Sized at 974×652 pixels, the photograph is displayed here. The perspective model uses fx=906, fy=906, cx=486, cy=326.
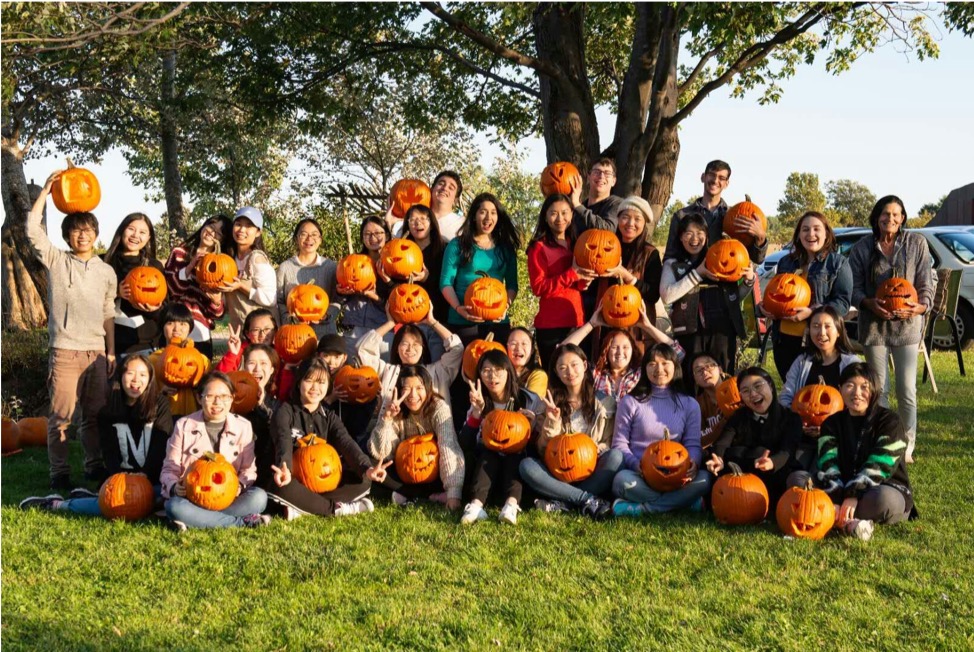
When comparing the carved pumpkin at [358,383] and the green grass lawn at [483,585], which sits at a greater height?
the carved pumpkin at [358,383]

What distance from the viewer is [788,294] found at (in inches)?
276

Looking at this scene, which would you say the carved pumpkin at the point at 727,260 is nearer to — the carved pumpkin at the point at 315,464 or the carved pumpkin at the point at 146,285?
the carved pumpkin at the point at 315,464

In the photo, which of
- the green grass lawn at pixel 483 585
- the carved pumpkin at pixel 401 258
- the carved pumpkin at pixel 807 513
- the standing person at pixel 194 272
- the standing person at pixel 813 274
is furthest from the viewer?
the standing person at pixel 194 272

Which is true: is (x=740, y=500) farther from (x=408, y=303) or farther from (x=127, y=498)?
(x=127, y=498)

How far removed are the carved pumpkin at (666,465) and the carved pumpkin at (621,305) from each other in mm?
1087

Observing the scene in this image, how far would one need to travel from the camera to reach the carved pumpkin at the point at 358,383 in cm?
703

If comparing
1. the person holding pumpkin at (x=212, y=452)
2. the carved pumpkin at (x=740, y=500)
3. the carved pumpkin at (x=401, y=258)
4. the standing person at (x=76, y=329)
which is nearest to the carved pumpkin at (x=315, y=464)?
the person holding pumpkin at (x=212, y=452)

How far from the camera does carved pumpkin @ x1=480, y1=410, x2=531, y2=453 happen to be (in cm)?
650

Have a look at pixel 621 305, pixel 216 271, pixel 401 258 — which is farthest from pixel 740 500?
pixel 216 271

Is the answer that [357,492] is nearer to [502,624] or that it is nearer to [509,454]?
[509,454]

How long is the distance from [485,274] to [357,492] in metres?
2.09

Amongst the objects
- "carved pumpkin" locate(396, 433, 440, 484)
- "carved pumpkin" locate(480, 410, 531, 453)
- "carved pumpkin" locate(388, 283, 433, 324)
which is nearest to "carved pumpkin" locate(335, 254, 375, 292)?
"carved pumpkin" locate(388, 283, 433, 324)

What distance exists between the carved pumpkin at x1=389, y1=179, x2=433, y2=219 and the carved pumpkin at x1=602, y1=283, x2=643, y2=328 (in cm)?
254

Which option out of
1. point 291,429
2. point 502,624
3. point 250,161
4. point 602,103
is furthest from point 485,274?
point 250,161
